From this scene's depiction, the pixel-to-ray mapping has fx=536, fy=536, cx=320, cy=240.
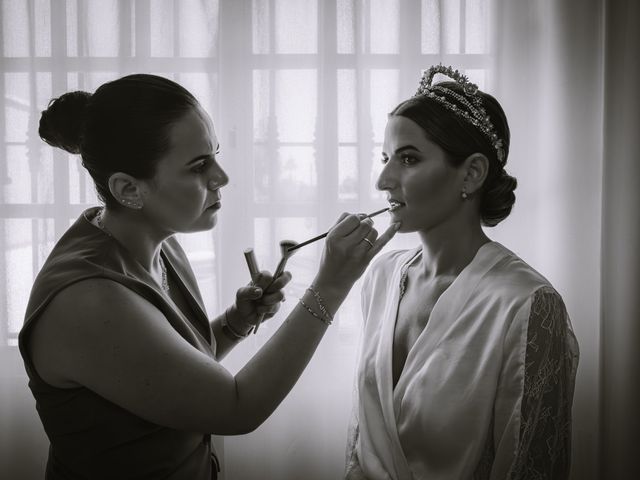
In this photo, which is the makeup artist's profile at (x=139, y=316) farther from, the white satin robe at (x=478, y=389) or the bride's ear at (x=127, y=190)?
the white satin robe at (x=478, y=389)

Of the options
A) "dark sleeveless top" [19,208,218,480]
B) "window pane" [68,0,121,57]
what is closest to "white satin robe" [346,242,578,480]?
"dark sleeveless top" [19,208,218,480]

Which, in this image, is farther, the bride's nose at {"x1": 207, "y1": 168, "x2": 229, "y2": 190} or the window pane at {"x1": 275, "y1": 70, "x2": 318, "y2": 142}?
the window pane at {"x1": 275, "y1": 70, "x2": 318, "y2": 142}

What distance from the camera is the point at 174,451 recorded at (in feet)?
3.55

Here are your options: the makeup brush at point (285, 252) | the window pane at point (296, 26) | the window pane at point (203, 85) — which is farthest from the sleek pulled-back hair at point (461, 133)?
the window pane at point (203, 85)

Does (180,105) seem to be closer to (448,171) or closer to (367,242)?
(367,242)

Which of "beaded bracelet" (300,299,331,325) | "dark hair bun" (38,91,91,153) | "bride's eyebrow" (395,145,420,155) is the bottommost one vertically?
"beaded bracelet" (300,299,331,325)

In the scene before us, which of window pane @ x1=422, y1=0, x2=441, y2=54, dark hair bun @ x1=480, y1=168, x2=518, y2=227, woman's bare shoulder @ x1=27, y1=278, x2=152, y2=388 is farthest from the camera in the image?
window pane @ x1=422, y1=0, x2=441, y2=54

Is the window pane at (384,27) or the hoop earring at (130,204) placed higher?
the window pane at (384,27)

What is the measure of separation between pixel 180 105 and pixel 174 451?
→ 702mm

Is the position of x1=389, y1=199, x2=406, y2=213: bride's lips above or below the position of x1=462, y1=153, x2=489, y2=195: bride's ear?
below

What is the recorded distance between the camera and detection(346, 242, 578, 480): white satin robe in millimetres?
1087

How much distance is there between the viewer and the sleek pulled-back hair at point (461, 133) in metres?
1.26

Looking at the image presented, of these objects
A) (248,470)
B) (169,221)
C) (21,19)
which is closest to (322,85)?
(169,221)

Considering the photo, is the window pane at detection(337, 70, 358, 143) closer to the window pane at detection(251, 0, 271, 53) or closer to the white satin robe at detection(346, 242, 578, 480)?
the window pane at detection(251, 0, 271, 53)
